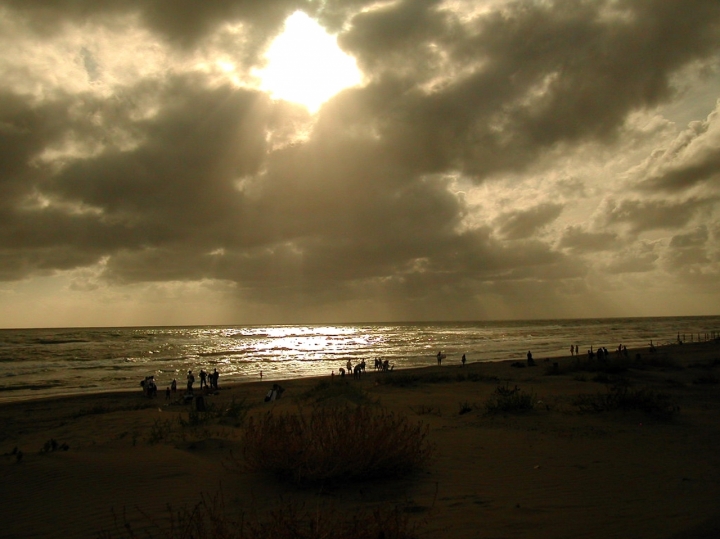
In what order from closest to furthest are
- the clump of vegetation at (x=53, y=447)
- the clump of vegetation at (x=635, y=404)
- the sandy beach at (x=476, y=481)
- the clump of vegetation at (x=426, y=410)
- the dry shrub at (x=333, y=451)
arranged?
the sandy beach at (x=476, y=481)
the dry shrub at (x=333, y=451)
the clump of vegetation at (x=53, y=447)
the clump of vegetation at (x=635, y=404)
the clump of vegetation at (x=426, y=410)

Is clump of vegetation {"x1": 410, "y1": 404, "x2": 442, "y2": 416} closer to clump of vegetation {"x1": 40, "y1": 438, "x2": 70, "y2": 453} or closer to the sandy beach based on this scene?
the sandy beach

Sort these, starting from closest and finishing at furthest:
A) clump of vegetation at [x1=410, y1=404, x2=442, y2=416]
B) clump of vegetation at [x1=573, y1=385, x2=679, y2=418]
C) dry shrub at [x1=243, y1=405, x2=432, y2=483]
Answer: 1. dry shrub at [x1=243, y1=405, x2=432, y2=483]
2. clump of vegetation at [x1=573, y1=385, x2=679, y2=418]
3. clump of vegetation at [x1=410, y1=404, x2=442, y2=416]

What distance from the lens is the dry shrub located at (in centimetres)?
622

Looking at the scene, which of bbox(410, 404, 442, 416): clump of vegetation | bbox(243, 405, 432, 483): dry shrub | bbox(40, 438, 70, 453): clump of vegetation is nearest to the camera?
bbox(243, 405, 432, 483): dry shrub

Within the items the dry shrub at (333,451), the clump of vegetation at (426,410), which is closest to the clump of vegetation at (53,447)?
the dry shrub at (333,451)

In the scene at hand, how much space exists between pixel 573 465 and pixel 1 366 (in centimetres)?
5408

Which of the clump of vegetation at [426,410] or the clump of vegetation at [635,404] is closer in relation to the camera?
the clump of vegetation at [635,404]

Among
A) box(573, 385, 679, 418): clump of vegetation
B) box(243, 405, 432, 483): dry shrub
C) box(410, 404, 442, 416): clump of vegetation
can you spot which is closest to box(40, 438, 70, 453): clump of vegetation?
box(243, 405, 432, 483): dry shrub

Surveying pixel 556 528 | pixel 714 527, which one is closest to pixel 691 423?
pixel 714 527

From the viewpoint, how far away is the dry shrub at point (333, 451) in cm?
622

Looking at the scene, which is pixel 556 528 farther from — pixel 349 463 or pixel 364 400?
pixel 364 400

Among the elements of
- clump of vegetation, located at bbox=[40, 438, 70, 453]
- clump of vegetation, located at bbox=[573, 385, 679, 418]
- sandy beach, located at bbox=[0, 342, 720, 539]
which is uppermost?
clump of vegetation, located at bbox=[573, 385, 679, 418]

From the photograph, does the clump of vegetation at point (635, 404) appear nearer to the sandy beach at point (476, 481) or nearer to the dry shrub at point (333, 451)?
the sandy beach at point (476, 481)

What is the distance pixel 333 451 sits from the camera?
20.5ft
